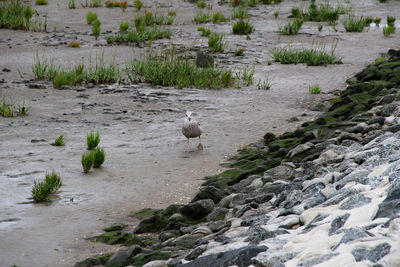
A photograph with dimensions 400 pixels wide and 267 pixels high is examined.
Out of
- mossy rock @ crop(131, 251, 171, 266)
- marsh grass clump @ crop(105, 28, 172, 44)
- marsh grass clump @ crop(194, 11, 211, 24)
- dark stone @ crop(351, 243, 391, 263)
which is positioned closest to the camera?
dark stone @ crop(351, 243, 391, 263)

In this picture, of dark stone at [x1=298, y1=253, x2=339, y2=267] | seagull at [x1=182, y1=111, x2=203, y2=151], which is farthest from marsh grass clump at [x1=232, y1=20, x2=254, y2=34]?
dark stone at [x1=298, y1=253, x2=339, y2=267]

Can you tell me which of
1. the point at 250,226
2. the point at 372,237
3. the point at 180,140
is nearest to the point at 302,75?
the point at 180,140

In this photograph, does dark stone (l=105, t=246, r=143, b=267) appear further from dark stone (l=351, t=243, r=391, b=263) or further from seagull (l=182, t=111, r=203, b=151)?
seagull (l=182, t=111, r=203, b=151)

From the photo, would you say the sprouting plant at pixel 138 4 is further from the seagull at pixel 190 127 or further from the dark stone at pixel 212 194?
the dark stone at pixel 212 194

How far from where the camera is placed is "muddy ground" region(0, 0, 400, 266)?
581cm

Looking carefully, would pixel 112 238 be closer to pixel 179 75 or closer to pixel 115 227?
pixel 115 227

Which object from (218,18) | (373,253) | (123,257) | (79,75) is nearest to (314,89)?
(79,75)

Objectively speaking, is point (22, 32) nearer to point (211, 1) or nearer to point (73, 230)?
point (211, 1)

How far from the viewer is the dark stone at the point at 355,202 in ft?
11.4

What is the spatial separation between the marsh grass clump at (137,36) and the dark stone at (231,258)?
1306cm

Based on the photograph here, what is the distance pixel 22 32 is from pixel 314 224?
49.6 feet

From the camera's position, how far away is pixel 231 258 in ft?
10.8

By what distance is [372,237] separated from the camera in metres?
2.93

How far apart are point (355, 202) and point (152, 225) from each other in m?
2.41
